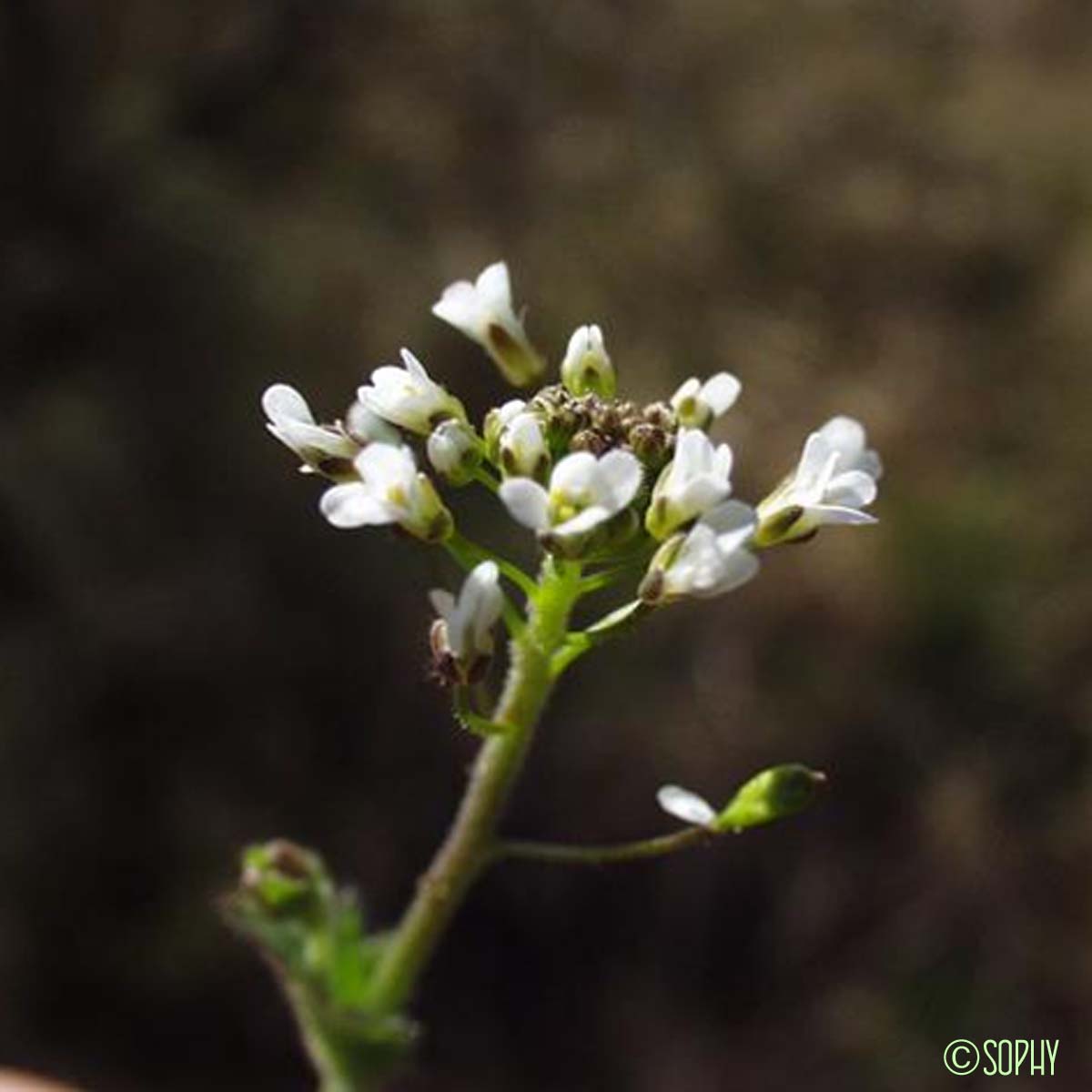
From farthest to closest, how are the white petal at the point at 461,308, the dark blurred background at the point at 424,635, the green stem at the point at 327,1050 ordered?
the dark blurred background at the point at 424,635, the green stem at the point at 327,1050, the white petal at the point at 461,308

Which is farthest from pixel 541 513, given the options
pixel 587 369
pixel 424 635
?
pixel 424 635

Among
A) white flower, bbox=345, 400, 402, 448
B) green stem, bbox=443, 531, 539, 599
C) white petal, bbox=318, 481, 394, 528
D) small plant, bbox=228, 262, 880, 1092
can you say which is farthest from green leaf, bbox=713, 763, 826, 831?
white flower, bbox=345, 400, 402, 448

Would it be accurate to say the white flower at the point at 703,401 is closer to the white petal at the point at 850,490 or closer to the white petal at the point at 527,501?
the white petal at the point at 850,490

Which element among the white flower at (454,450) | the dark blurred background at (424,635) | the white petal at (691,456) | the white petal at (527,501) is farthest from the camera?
the dark blurred background at (424,635)

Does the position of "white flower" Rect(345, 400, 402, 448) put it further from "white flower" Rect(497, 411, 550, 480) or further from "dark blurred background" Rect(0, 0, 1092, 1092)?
"dark blurred background" Rect(0, 0, 1092, 1092)

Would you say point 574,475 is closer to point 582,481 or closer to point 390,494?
point 582,481

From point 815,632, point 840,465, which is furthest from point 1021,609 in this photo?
point 840,465

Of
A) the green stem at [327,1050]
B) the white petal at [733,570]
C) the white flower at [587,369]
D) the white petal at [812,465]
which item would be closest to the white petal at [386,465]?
the white flower at [587,369]
